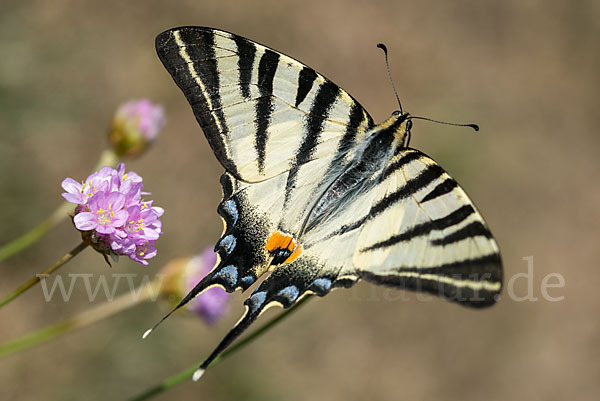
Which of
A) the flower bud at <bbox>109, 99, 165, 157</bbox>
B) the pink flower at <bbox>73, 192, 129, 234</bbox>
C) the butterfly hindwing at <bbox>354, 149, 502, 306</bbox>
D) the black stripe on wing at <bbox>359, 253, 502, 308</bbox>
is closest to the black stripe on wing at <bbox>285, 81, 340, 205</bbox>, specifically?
the butterfly hindwing at <bbox>354, 149, 502, 306</bbox>

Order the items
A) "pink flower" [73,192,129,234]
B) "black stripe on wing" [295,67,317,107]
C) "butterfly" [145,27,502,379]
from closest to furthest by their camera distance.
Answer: "pink flower" [73,192,129,234] < "butterfly" [145,27,502,379] < "black stripe on wing" [295,67,317,107]

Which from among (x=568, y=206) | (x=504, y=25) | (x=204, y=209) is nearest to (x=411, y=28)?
(x=504, y=25)

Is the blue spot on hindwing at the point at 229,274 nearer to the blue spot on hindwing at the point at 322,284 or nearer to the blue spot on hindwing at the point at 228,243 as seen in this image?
the blue spot on hindwing at the point at 228,243

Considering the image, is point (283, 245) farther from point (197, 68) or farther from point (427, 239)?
point (197, 68)

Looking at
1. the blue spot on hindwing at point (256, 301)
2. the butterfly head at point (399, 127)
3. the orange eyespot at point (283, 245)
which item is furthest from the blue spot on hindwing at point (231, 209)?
the butterfly head at point (399, 127)

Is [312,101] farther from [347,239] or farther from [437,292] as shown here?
[437,292]

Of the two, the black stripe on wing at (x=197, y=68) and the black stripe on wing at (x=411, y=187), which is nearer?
the black stripe on wing at (x=197, y=68)

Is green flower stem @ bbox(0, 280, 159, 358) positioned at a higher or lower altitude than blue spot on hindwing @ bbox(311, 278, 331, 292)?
lower

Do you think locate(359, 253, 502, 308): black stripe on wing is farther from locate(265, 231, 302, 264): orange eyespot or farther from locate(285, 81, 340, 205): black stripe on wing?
locate(285, 81, 340, 205): black stripe on wing
